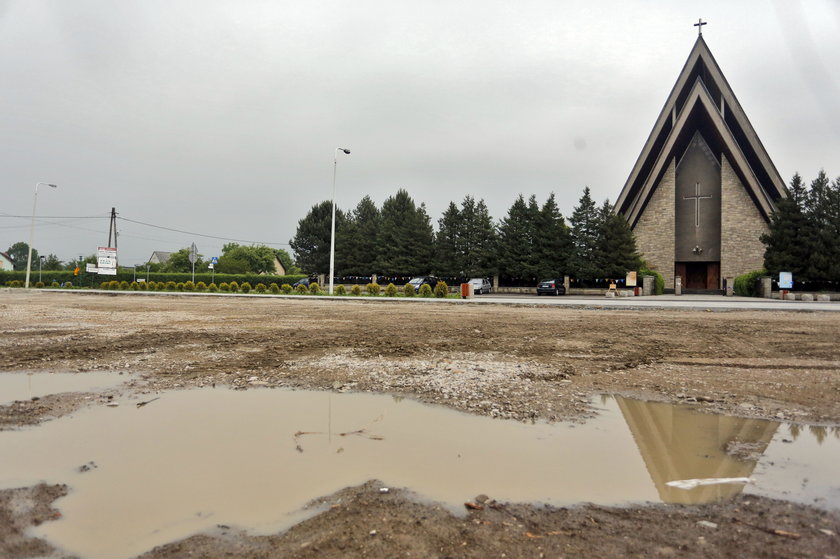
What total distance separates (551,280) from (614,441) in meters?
35.9

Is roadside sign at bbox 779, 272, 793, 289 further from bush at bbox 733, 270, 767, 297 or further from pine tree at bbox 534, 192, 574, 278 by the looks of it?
pine tree at bbox 534, 192, 574, 278

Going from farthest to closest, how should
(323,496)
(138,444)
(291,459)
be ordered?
(138,444), (291,459), (323,496)

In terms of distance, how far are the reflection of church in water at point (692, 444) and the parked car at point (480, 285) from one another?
35263 mm

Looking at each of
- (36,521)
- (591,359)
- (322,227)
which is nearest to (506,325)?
(591,359)

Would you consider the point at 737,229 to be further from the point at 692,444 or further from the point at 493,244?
the point at 692,444

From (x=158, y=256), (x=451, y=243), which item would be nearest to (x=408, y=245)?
(x=451, y=243)

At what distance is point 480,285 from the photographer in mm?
40938

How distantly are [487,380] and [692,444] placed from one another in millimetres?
2391

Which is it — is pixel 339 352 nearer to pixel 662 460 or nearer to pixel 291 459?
pixel 291 459

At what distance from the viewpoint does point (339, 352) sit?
7.85 m

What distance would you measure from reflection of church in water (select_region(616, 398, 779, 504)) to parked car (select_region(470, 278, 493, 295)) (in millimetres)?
35263

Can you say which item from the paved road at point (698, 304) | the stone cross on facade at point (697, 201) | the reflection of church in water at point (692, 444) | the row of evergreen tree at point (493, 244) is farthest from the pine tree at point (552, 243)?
the reflection of church in water at point (692, 444)

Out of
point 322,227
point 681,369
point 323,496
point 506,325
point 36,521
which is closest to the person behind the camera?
point 36,521

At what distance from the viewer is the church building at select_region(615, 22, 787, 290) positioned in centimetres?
3788
